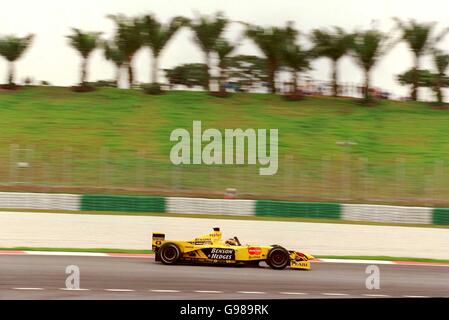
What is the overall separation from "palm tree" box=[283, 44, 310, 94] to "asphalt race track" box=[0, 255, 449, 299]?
28.5 meters

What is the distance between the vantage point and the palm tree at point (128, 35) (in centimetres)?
4069

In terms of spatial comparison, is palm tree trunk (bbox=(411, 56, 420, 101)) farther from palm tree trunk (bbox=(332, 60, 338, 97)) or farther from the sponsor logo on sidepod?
the sponsor logo on sidepod

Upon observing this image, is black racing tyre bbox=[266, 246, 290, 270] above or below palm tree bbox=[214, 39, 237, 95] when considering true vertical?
below

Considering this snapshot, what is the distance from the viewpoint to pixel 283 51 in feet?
133

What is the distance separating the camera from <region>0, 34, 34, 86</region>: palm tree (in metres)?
40.3

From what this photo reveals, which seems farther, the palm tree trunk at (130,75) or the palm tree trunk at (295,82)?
the palm tree trunk at (130,75)

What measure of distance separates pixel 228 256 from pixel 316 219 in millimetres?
11157

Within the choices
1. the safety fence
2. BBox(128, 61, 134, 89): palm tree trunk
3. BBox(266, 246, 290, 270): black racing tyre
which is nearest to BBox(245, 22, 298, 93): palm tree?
BBox(128, 61, 134, 89): palm tree trunk

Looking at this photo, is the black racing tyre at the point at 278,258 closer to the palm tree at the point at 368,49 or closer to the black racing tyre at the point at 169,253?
the black racing tyre at the point at 169,253

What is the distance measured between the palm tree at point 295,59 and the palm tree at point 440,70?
24.8ft

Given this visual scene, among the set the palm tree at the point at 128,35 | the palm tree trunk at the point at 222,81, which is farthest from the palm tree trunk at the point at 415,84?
the palm tree at the point at 128,35

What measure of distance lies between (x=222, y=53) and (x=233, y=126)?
7.12 meters
